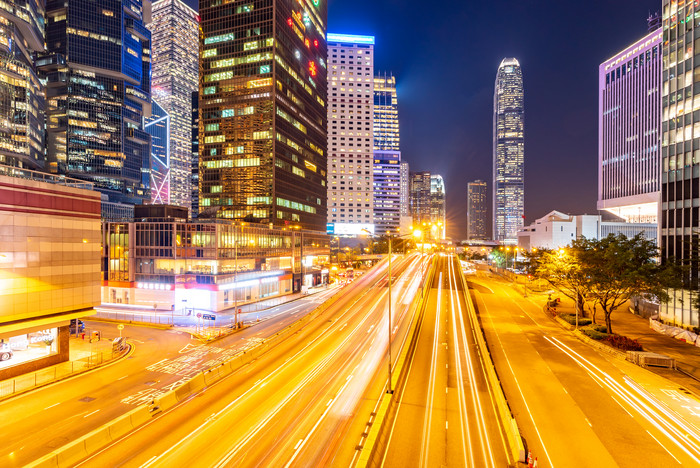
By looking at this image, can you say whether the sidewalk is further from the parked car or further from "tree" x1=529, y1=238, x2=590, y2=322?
the parked car

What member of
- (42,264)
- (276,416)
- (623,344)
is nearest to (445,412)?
(276,416)

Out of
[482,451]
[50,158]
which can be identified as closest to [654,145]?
[482,451]

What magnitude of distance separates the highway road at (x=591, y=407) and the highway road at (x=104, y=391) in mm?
27435

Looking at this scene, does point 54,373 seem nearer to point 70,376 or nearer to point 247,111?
point 70,376

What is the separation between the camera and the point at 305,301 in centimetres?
7294

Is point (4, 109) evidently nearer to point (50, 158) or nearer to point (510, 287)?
point (50, 158)

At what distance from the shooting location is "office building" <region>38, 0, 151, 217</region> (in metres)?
142

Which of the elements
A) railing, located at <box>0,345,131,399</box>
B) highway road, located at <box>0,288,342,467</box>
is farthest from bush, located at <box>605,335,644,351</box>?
railing, located at <box>0,345,131,399</box>

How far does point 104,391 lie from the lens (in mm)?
28703

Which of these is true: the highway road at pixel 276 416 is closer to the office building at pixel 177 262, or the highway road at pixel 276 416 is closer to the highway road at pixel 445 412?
the highway road at pixel 445 412

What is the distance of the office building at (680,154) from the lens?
48031 millimetres

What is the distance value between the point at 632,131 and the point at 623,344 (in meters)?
155

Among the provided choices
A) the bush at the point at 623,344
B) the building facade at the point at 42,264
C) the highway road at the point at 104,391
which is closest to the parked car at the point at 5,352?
the building facade at the point at 42,264

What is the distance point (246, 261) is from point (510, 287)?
61751mm
